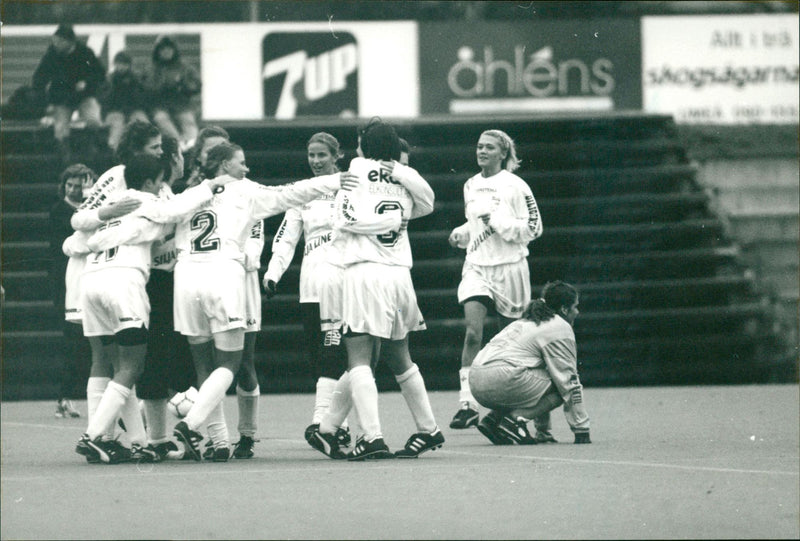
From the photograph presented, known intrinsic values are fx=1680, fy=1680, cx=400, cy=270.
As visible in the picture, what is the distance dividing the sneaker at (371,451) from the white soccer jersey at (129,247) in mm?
1600

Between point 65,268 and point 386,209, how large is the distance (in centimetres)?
521

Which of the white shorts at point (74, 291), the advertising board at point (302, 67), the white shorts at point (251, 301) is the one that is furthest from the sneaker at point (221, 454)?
the advertising board at point (302, 67)

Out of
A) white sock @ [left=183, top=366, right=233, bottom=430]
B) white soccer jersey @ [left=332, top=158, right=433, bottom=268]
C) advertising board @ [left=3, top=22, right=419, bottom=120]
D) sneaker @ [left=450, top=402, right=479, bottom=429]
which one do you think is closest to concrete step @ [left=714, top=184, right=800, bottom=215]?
advertising board @ [left=3, top=22, right=419, bottom=120]

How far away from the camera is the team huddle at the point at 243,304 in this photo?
953 cm

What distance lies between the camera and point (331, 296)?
1053 centimetres

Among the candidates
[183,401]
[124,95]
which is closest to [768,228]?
[124,95]

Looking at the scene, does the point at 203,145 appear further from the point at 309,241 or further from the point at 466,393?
the point at 466,393

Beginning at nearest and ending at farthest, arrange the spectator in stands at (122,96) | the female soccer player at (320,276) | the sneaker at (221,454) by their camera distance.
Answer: the sneaker at (221,454), the female soccer player at (320,276), the spectator in stands at (122,96)

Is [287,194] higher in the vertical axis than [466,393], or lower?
higher

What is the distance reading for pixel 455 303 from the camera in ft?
59.6

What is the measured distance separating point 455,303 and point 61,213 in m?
5.65

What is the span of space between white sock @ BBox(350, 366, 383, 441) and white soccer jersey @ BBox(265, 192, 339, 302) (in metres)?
1.25

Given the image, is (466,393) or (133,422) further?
(466,393)

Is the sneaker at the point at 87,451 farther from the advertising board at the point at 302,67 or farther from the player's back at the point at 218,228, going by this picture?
the advertising board at the point at 302,67
